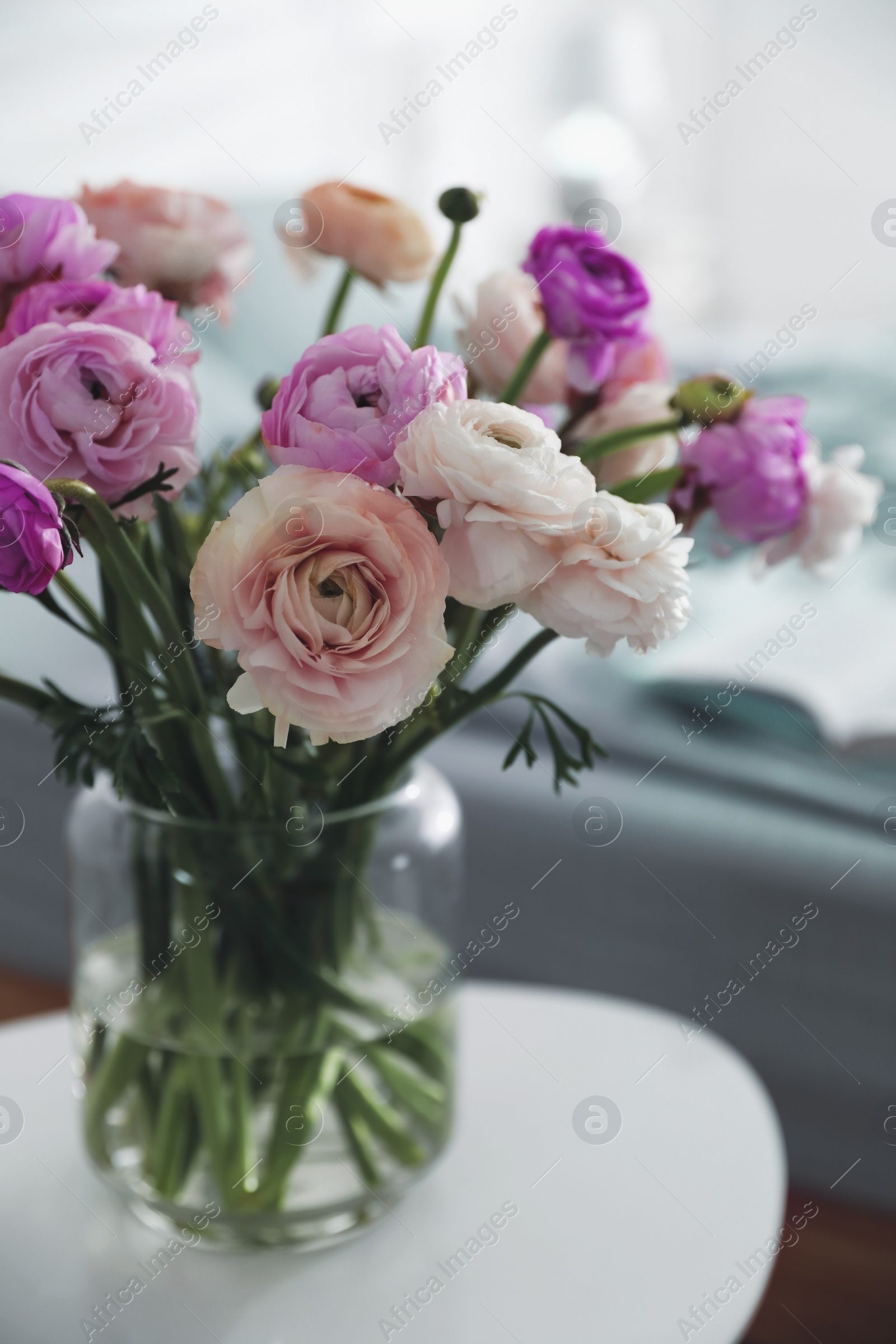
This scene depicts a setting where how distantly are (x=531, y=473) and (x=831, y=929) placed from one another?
0.77 m

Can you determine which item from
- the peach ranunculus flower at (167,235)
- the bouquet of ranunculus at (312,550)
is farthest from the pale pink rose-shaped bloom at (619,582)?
the peach ranunculus flower at (167,235)

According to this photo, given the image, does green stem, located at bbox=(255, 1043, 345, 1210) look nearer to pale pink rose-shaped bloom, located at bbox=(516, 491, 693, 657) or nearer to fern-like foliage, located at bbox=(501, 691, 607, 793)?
fern-like foliage, located at bbox=(501, 691, 607, 793)

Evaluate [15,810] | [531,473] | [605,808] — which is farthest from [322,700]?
[15,810]

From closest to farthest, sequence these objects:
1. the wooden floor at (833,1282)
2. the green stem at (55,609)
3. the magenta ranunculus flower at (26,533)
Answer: the magenta ranunculus flower at (26,533) < the green stem at (55,609) < the wooden floor at (833,1282)

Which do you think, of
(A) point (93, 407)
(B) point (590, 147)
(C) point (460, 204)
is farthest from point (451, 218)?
(B) point (590, 147)

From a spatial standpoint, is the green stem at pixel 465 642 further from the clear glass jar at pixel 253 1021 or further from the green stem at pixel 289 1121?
the green stem at pixel 289 1121

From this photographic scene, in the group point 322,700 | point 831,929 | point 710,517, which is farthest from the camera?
point 831,929

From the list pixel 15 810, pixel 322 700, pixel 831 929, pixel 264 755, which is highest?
pixel 322 700

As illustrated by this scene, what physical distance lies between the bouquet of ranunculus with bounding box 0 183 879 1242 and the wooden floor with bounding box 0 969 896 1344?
22.5 inches

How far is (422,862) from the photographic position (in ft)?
2.22

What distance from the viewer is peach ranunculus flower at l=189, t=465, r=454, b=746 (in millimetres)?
376

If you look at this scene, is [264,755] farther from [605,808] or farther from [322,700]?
[605,808]

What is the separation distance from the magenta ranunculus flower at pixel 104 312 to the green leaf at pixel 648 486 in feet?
0.68

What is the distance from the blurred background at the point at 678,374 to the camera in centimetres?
106
